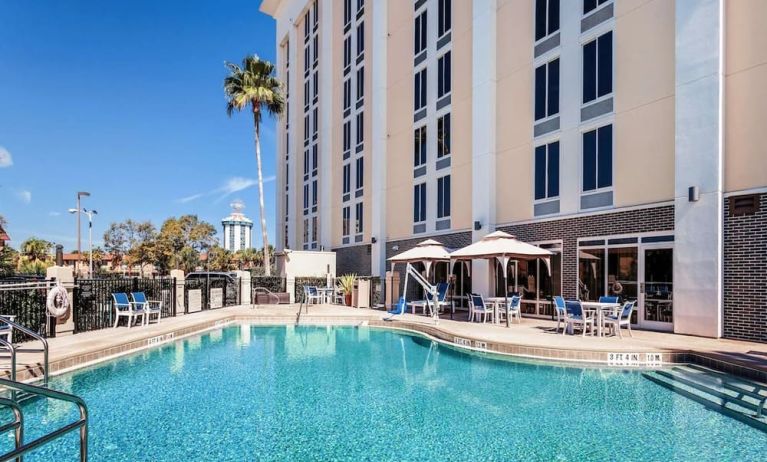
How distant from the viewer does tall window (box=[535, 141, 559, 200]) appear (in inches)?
543

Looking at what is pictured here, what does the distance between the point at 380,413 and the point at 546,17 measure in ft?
44.2

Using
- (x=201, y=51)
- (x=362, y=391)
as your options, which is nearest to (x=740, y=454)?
(x=362, y=391)

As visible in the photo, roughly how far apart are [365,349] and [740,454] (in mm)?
7329

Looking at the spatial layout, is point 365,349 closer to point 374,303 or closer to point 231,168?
point 374,303

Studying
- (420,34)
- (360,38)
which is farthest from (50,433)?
(360,38)

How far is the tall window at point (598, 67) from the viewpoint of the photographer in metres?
12.4

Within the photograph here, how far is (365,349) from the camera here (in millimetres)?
10695

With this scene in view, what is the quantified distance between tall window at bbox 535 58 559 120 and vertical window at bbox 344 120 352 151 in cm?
1354

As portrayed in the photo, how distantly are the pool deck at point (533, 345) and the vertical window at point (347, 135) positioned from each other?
1549cm

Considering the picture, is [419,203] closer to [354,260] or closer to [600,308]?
[354,260]

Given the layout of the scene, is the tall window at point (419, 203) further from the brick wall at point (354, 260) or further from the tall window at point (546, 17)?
the tall window at point (546, 17)

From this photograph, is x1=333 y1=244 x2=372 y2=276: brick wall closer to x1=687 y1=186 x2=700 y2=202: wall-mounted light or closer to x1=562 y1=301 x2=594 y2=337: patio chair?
x1=562 y1=301 x2=594 y2=337: patio chair

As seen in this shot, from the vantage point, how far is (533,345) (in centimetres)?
923

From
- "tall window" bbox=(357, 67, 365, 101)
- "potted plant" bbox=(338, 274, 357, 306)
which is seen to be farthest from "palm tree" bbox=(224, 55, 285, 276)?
"potted plant" bbox=(338, 274, 357, 306)
